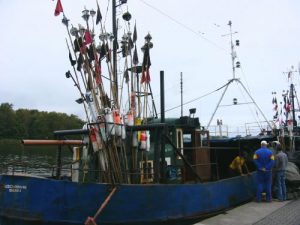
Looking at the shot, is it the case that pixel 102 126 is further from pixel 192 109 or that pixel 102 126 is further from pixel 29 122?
pixel 29 122

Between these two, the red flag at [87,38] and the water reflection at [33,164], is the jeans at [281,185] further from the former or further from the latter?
the red flag at [87,38]

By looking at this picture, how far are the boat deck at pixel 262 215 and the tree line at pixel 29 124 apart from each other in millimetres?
A: 88730

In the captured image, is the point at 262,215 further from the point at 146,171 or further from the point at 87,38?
the point at 87,38

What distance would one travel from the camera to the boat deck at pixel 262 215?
878 cm

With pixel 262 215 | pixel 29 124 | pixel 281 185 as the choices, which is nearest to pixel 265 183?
pixel 281 185

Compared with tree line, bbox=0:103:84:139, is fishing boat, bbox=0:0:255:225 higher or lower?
lower

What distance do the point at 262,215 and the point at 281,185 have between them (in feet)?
8.94

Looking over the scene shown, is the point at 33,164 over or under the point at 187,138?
under

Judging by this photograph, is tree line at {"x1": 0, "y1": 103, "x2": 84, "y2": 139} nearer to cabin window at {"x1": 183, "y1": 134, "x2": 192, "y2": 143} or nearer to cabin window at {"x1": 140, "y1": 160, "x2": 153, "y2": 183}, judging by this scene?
cabin window at {"x1": 183, "y1": 134, "x2": 192, "y2": 143}

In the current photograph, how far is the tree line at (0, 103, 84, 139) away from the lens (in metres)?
99.2

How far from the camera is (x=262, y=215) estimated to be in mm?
9523

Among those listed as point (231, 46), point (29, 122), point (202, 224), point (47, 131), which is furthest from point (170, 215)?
point (29, 122)

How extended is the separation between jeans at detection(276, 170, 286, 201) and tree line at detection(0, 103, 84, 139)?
87.6m

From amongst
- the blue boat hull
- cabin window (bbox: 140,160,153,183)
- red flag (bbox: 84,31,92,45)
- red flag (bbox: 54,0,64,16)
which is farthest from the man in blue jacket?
red flag (bbox: 54,0,64,16)
